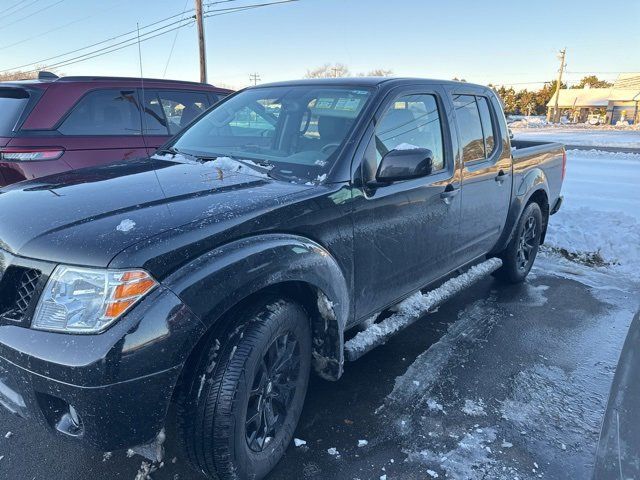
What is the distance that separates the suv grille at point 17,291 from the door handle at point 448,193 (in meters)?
2.42

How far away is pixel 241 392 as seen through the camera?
6.63 feet

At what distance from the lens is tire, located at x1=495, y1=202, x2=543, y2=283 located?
4773 mm

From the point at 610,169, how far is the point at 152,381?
14.1 meters

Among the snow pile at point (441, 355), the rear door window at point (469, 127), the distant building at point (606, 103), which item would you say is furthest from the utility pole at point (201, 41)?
the distant building at point (606, 103)

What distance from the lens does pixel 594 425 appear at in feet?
9.29

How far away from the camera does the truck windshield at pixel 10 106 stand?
4.52m

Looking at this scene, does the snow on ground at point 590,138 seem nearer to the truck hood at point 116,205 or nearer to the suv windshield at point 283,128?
the suv windshield at point 283,128

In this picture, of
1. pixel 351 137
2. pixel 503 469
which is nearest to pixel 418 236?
pixel 351 137

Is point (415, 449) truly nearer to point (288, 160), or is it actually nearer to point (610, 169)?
point (288, 160)

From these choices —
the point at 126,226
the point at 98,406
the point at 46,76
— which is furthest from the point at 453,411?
the point at 46,76

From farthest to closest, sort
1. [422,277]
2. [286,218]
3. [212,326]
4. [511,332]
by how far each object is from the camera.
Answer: [511,332], [422,277], [286,218], [212,326]

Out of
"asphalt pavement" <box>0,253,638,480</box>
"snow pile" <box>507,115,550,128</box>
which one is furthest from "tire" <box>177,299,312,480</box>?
"snow pile" <box>507,115,550,128</box>

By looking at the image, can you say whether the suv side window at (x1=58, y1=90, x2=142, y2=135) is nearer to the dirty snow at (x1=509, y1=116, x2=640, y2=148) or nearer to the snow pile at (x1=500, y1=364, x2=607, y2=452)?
the snow pile at (x1=500, y1=364, x2=607, y2=452)

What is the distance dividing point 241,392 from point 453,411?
4.81 ft
